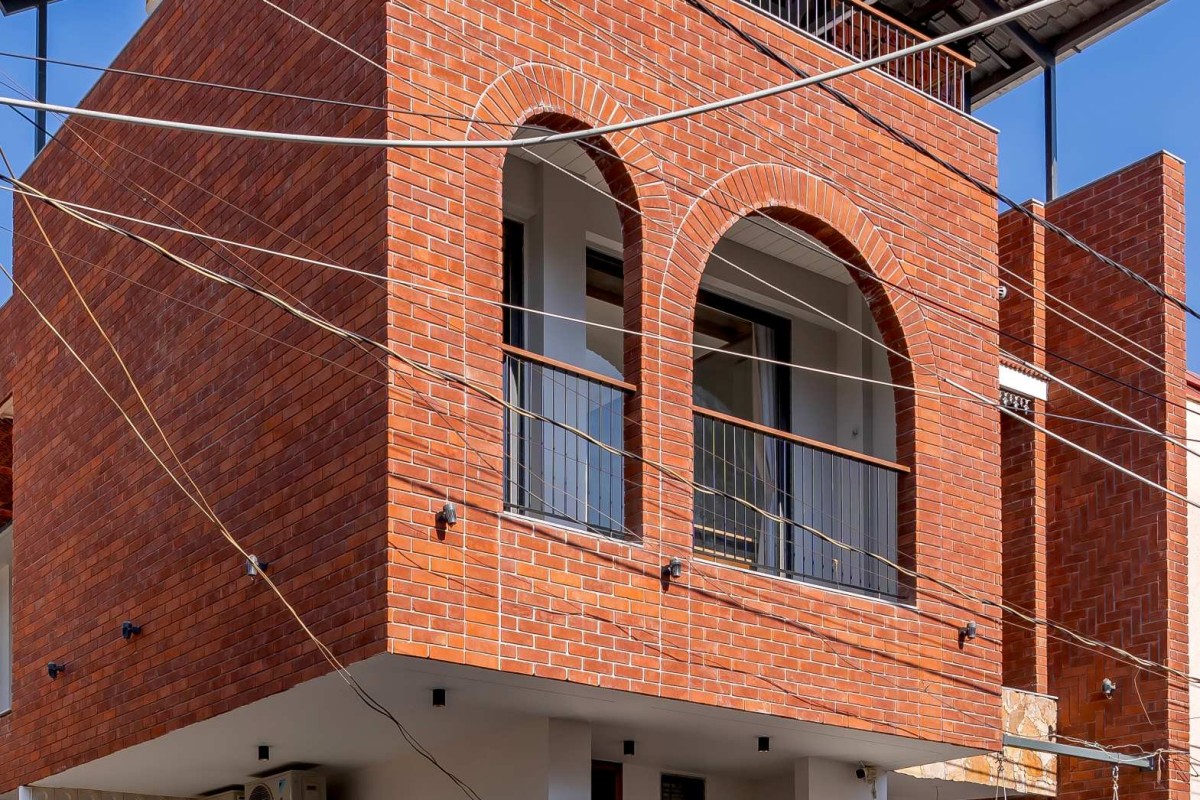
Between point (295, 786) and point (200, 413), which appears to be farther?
point (295, 786)

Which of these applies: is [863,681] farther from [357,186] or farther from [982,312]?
[357,186]

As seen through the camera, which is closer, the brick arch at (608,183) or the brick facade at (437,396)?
the brick facade at (437,396)

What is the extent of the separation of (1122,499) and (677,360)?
5.80m

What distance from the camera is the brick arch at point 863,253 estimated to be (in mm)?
11883

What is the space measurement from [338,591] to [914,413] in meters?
4.69

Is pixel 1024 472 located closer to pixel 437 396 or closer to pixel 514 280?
pixel 514 280

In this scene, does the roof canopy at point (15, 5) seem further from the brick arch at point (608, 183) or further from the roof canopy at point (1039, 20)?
the roof canopy at point (1039, 20)

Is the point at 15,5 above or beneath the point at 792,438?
above

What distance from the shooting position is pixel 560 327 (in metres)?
12.9

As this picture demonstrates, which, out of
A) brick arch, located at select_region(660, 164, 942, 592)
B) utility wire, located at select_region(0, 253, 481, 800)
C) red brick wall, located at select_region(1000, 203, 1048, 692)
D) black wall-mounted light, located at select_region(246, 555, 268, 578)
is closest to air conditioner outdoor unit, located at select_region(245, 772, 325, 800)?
utility wire, located at select_region(0, 253, 481, 800)

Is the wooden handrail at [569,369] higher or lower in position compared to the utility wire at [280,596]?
higher

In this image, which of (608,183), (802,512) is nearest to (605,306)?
(802,512)

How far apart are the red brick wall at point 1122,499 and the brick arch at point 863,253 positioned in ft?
10.9

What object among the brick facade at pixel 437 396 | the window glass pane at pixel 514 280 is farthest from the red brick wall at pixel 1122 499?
the window glass pane at pixel 514 280
